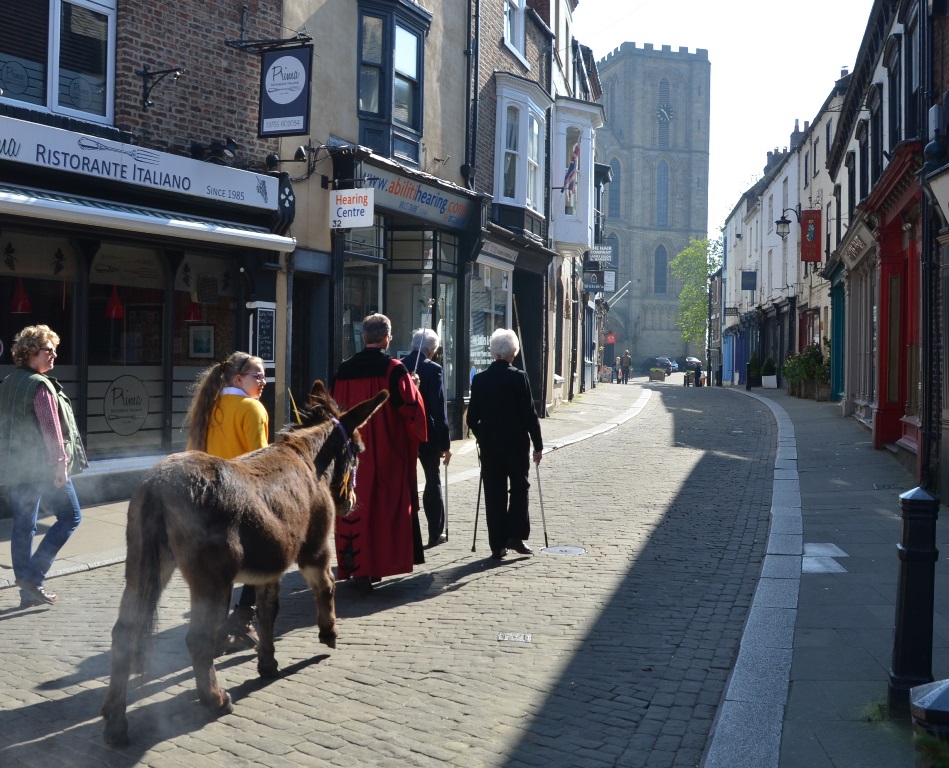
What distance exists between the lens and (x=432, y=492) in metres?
8.94

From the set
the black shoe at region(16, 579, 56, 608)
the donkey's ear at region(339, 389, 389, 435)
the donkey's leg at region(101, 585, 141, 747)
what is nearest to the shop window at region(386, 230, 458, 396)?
the black shoe at region(16, 579, 56, 608)

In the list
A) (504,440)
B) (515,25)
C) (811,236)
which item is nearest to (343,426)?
(504,440)

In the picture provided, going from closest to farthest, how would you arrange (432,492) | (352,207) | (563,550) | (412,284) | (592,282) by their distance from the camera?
(563,550)
(432,492)
(352,207)
(412,284)
(592,282)

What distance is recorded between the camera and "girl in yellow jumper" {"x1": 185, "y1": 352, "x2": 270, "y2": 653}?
5758 mm

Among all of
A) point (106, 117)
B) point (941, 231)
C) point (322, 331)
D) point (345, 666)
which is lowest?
point (345, 666)

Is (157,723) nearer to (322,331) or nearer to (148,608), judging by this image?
(148,608)

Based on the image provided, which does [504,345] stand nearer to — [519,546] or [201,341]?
[519,546]

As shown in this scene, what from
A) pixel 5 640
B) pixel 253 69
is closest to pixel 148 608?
pixel 5 640

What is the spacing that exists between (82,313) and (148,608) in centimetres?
721

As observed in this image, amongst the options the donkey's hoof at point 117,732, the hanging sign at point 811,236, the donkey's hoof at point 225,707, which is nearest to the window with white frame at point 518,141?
the hanging sign at point 811,236

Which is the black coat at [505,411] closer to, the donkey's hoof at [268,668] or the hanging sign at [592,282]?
the donkey's hoof at [268,668]

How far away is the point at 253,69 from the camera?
40.3 ft

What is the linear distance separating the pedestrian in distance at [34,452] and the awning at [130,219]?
310 centimetres

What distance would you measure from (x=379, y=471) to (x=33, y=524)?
241 cm
